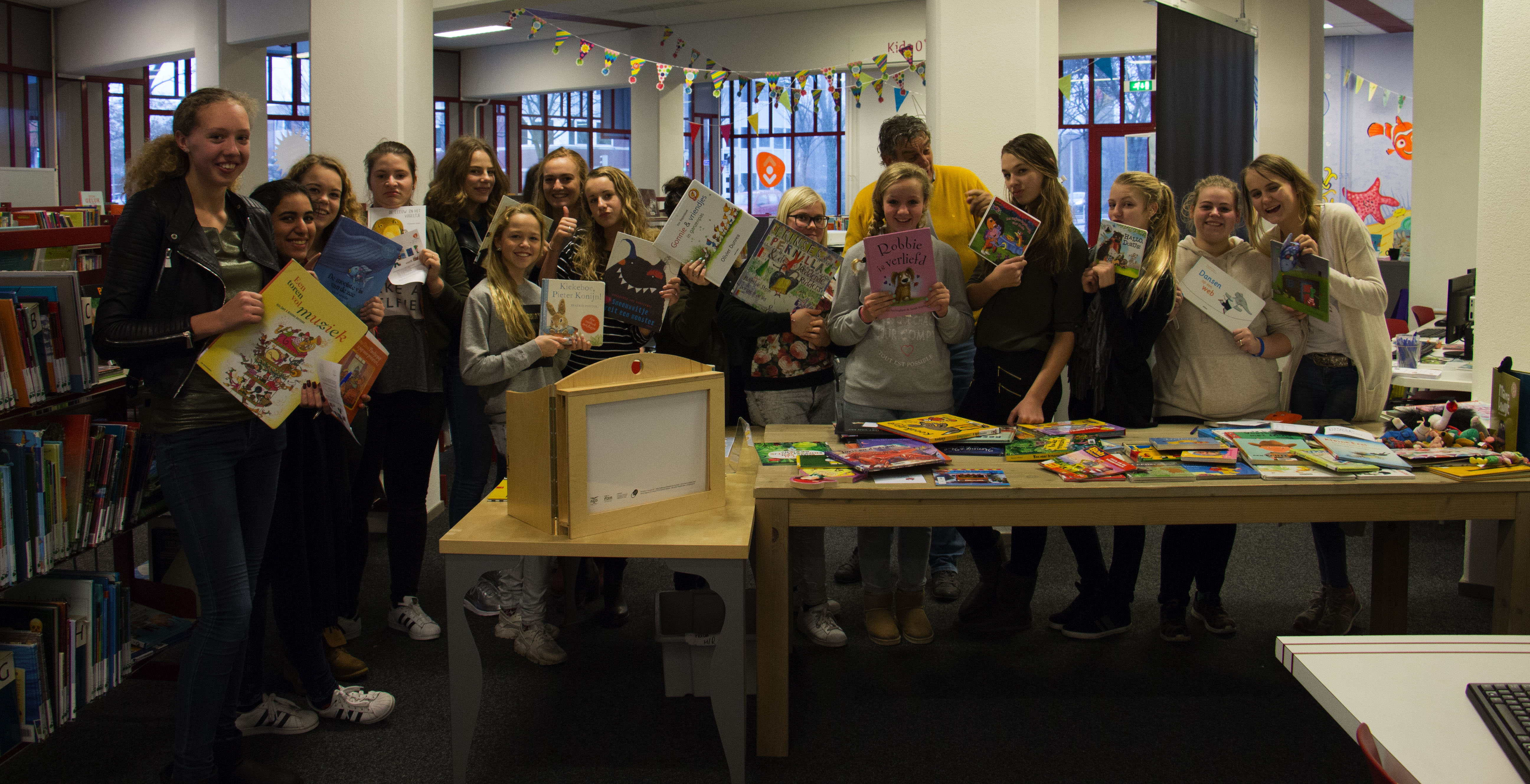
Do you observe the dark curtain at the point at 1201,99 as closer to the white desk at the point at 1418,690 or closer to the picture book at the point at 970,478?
the picture book at the point at 970,478

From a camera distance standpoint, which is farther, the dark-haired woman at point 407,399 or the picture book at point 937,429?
the dark-haired woman at point 407,399

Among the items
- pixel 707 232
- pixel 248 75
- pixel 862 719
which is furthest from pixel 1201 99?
pixel 248 75

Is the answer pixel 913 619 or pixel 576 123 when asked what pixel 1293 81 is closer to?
pixel 913 619

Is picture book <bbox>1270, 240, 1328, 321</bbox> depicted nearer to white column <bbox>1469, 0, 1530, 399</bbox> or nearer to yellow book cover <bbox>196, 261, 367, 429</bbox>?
white column <bbox>1469, 0, 1530, 399</bbox>

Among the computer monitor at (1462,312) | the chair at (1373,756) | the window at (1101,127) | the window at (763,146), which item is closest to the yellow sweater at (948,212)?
the chair at (1373,756)

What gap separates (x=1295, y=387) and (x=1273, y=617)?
0.76 meters

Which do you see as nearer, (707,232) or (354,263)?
(354,263)

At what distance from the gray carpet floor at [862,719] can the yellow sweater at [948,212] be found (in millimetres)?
1231

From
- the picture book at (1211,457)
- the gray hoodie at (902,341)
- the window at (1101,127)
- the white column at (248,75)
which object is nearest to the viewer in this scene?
the picture book at (1211,457)

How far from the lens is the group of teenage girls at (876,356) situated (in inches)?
106

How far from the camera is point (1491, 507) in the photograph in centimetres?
220

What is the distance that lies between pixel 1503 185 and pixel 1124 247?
4.15 feet

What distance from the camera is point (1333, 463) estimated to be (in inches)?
87.7

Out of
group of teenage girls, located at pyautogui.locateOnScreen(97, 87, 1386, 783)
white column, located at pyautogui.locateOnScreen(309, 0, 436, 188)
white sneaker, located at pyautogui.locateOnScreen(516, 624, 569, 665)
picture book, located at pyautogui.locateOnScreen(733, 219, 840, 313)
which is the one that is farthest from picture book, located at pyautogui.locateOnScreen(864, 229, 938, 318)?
white column, located at pyautogui.locateOnScreen(309, 0, 436, 188)
